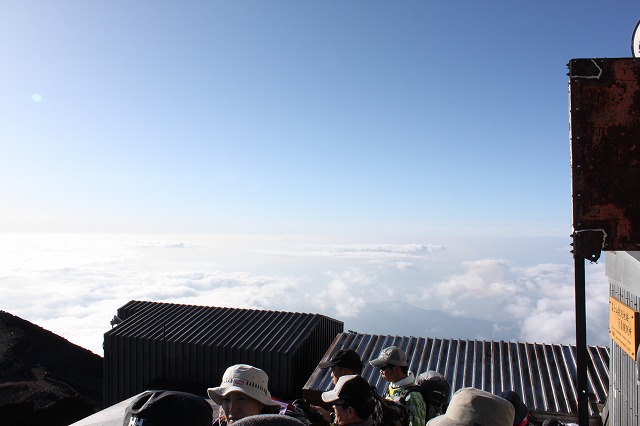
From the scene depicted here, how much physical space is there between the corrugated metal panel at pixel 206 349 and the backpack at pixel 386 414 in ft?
36.6

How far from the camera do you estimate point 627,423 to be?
6.96 meters

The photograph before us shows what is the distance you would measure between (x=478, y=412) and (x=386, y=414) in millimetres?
988

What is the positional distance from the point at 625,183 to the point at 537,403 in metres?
8.78

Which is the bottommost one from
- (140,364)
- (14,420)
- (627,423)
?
(14,420)

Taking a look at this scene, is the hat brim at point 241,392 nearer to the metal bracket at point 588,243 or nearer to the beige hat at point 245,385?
the beige hat at point 245,385

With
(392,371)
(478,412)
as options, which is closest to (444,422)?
(478,412)

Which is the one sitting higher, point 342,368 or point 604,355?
point 342,368

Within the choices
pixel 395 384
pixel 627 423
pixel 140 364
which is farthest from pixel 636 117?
pixel 140 364

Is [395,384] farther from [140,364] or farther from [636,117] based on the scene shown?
[140,364]

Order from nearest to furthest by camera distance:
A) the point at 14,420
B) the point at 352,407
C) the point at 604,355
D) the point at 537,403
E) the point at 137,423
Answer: the point at 137,423 → the point at 352,407 → the point at 537,403 → the point at 604,355 → the point at 14,420

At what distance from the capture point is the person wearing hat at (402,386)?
5.02 meters

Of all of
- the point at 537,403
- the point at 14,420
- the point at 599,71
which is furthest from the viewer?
the point at 14,420

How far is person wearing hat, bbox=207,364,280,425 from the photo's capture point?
13.6 feet

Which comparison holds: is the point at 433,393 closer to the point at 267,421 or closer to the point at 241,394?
the point at 241,394
